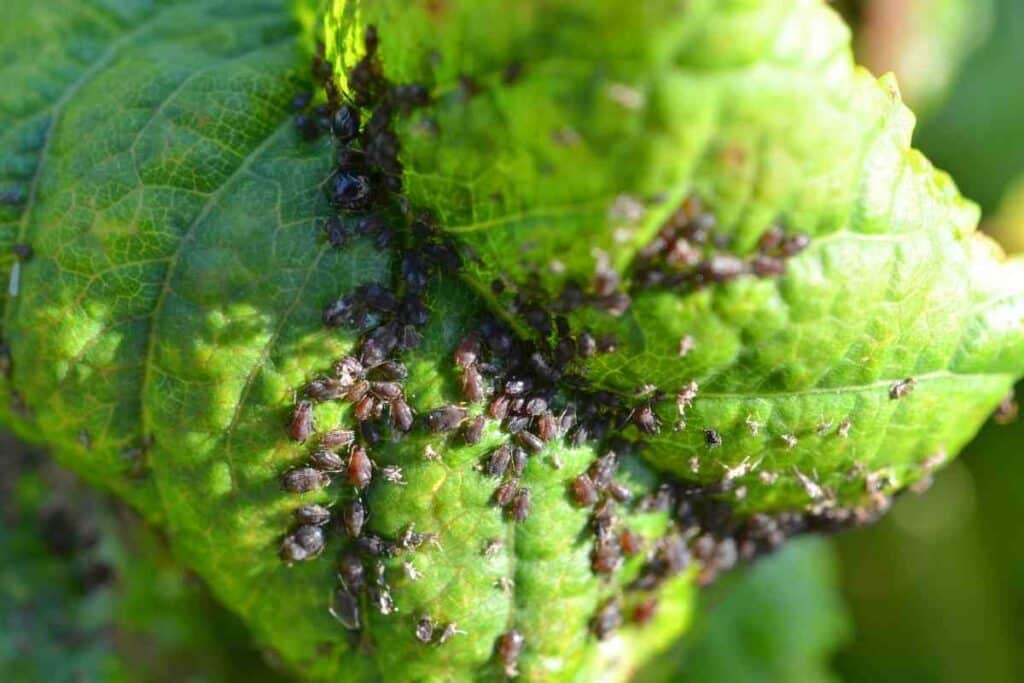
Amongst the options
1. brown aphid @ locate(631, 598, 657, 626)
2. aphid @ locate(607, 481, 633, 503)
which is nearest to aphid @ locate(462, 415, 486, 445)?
aphid @ locate(607, 481, 633, 503)

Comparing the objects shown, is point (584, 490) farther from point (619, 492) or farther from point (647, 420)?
point (647, 420)

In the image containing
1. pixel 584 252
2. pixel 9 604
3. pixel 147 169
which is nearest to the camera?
pixel 584 252

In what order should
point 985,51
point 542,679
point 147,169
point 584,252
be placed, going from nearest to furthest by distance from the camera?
point 584,252
point 147,169
point 542,679
point 985,51

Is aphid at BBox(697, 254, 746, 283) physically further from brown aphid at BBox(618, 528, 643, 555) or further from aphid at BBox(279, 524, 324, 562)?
aphid at BBox(279, 524, 324, 562)

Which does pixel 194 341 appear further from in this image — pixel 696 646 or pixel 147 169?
pixel 696 646

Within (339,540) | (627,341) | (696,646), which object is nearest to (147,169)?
(339,540)

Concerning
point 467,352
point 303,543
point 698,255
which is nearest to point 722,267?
point 698,255

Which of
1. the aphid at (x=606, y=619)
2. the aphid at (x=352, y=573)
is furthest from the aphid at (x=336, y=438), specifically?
the aphid at (x=606, y=619)
